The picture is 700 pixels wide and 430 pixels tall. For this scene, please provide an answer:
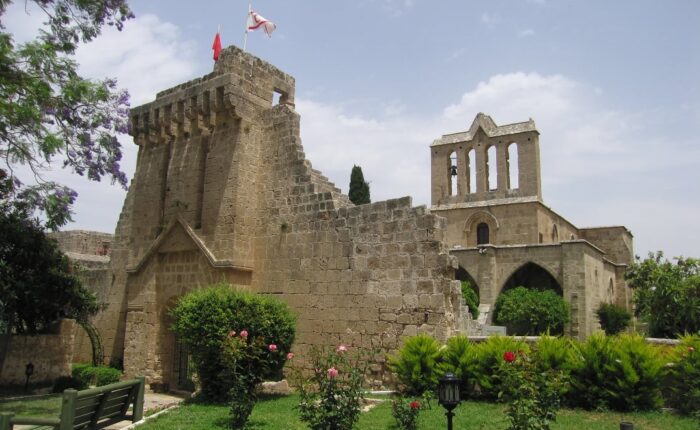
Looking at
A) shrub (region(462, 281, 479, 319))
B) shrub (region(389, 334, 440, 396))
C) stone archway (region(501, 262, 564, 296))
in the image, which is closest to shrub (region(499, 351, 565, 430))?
shrub (region(389, 334, 440, 396))

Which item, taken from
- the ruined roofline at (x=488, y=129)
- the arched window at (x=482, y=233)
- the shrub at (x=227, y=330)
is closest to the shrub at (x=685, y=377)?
the shrub at (x=227, y=330)

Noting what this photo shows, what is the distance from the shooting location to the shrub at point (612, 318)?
29156 mm

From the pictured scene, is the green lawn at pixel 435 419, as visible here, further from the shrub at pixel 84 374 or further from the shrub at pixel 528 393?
the shrub at pixel 84 374

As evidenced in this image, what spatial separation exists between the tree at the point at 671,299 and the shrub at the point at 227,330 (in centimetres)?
1671

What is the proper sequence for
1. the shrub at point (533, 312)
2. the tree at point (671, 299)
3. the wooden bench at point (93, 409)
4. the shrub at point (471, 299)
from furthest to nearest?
the shrub at point (471, 299) < the shrub at point (533, 312) < the tree at point (671, 299) < the wooden bench at point (93, 409)

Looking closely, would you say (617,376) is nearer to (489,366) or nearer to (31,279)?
(489,366)

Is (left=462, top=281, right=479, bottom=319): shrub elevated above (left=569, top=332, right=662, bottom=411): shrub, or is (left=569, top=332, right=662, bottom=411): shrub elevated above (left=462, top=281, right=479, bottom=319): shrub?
(left=462, top=281, right=479, bottom=319): shrub

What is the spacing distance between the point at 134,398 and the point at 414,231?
573 cm

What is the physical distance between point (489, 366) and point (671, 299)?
16764 millimetres

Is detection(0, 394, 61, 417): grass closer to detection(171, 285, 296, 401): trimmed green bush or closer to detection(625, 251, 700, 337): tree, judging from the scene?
detection(171, 285, 296, 401): trimmed green bush

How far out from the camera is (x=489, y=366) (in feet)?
29.8

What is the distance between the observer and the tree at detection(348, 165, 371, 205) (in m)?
31.4

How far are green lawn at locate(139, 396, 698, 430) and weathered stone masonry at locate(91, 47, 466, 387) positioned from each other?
227cm

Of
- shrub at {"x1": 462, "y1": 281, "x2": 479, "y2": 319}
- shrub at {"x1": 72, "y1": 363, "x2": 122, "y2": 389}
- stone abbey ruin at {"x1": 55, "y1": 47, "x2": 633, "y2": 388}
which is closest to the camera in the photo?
stone abbey ruin at {"x1": 55, "y1": 47, "x2": 633, "y2": 388}
